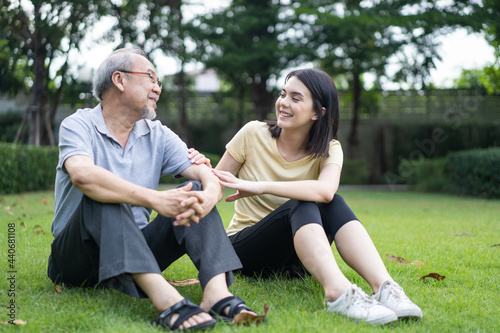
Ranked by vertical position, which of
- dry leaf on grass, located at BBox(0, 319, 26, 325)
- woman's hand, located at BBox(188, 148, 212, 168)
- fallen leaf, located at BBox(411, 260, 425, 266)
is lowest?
fallen leaf, located at BBox(411, 260, 425, 266)

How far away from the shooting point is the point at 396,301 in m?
2.38

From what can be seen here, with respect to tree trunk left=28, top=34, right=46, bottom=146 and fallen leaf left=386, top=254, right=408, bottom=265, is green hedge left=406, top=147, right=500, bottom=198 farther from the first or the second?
tree trunk left=28, top=34, right=46, bottom=146

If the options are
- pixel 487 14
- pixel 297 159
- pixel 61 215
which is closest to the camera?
pixel 61 215

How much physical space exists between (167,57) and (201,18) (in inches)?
71.3

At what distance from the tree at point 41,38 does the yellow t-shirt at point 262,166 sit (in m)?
11.9

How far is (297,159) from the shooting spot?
3.09 meters

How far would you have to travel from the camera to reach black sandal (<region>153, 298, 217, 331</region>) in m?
2.10

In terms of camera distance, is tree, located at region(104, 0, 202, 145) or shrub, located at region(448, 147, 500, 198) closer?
shrub, located at region(448, 147, 500, 198)

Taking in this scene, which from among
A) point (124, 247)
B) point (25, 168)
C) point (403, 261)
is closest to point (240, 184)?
point (124, 247)

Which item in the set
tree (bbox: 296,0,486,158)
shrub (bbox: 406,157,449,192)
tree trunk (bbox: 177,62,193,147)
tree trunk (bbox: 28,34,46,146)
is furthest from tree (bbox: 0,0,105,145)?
shrub (bbox: 406,157,449,192)

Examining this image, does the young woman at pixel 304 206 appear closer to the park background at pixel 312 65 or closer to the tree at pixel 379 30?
the park background at pixel 312 65

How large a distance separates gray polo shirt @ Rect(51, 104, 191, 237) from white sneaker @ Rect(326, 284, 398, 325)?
106 centimetres

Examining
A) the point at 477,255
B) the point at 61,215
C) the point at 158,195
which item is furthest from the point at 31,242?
the point at 477,255

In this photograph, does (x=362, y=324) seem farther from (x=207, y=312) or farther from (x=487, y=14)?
(x=487, y=14)
